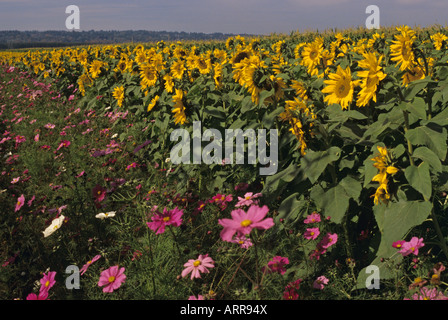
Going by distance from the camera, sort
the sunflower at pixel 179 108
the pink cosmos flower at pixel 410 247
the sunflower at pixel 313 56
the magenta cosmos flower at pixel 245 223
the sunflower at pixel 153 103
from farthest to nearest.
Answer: the sunflower at pixel 153 103 < the sunflower at pixel 313 56 < the sunflower at pixel 179 108 < the pink cosmos flower at pixel 410 247 < the magenta cosmos flower at pixel 245 223

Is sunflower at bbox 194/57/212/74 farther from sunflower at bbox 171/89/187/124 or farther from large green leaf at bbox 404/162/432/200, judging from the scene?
large green leaf at bbox 404/162/432/200

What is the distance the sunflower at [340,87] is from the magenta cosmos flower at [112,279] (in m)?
1.79

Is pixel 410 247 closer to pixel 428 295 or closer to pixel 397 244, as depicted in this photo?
pixel 397 244

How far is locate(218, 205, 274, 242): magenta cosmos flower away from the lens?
158 cm

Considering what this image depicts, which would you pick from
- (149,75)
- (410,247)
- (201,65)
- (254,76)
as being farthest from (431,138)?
(149,75)

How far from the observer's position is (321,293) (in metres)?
2.25

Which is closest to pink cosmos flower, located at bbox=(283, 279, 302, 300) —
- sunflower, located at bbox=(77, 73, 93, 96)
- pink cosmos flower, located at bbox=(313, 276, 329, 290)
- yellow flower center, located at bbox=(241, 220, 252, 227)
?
pink cosmos flower, located at bbox=(313, 276, 329, 290)

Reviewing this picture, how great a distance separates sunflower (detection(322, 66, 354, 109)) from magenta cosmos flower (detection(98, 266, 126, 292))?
179 centimetres

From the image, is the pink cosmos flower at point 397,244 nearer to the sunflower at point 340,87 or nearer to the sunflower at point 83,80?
the sunflower at point 340,87

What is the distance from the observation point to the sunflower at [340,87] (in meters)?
2.57

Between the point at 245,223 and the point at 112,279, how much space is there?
2.98 ft

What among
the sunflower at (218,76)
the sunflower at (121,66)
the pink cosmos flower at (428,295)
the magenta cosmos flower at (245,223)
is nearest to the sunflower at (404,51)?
the pink cosmos flower at (428,295)

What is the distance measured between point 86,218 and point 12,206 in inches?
36.9

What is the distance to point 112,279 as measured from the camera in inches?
80.7
